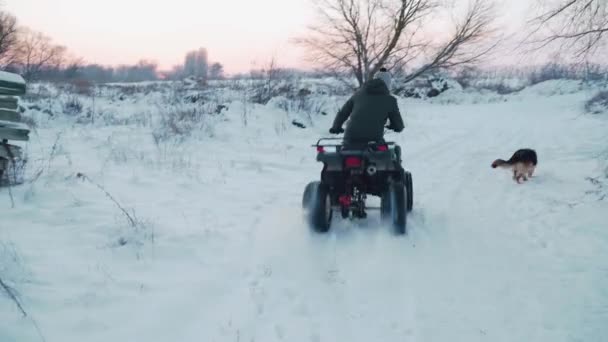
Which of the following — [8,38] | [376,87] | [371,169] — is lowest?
[371,169]

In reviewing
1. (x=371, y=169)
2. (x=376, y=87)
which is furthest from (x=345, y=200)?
(x=376, y=87)

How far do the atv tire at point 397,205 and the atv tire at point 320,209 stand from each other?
27.5 inches

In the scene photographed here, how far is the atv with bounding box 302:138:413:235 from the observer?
391cm

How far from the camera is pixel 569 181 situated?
22.1ft

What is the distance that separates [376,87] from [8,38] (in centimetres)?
3400

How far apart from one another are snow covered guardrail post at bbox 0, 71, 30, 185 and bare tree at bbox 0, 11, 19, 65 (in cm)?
2768

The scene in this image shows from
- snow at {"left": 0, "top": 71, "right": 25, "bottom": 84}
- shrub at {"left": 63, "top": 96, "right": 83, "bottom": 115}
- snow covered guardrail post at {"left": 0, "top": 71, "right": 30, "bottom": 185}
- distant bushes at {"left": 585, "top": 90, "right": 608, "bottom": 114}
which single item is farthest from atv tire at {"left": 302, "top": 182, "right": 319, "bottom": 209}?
distant bushes at {"left": 585, "top": 90, "right": 608, "bottom": 114}

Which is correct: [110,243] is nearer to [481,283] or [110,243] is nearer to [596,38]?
[481,283]

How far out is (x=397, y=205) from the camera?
13.5 ft

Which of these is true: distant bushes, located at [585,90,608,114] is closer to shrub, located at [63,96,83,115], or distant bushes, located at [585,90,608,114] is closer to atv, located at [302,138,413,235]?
atv, located at [302,138,413,235]

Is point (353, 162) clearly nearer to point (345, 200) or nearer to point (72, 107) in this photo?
point (345, 200)

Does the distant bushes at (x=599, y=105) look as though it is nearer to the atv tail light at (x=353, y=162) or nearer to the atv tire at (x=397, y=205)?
the atv tire at (x=397, y=205)

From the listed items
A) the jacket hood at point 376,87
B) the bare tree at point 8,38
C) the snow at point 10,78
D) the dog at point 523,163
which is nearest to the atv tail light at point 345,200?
the jacket hood at point 376,87

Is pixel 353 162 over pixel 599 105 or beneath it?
beneath
